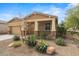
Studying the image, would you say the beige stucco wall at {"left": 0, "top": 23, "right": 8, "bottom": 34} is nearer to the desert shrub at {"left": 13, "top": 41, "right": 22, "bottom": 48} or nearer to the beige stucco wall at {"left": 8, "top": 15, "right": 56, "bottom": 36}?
the beige stucco wall at {"left": 8, "top": 15, "right": 56, "bottom": 36}

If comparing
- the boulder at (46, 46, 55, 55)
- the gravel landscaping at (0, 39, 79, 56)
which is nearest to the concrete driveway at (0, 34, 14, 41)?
the gravel landscaping at (0, 39, 79, 56)

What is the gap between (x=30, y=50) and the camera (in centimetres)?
329

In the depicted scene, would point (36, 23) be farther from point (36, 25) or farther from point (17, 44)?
point (17, 44)

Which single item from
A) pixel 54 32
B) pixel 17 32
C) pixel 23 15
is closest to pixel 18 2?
pixel 23 15

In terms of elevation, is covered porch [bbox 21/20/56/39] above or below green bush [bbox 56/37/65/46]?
above

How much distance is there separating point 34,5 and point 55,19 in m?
0.44

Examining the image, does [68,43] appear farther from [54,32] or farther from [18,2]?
[18,2]

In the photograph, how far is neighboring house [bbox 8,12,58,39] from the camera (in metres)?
3.29

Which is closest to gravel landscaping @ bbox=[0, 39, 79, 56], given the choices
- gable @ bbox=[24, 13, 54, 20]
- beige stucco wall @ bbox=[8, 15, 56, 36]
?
beige stucco wall @ bbox=[8, 15, 56, 36]

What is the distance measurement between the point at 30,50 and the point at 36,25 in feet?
1.46

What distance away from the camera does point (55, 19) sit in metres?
3.28

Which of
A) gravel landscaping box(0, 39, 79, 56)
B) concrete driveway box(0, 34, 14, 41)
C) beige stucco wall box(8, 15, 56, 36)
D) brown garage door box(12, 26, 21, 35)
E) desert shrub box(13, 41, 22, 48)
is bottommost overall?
gravel landscaping box(0, 39, 79, 56)

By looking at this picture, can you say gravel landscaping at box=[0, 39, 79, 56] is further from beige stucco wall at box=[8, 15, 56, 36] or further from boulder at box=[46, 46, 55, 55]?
beige stucco wall at box=[8, 15, 56, 36]

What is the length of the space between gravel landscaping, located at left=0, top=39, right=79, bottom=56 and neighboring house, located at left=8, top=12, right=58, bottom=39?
0.18 meters
